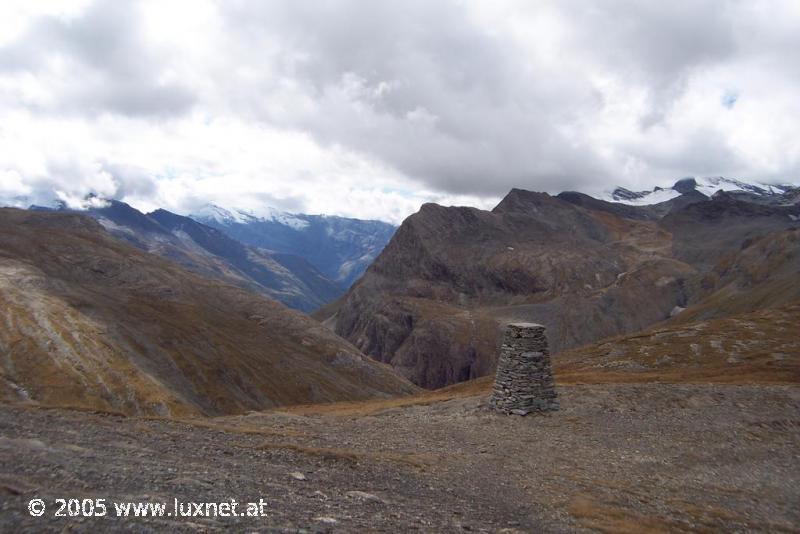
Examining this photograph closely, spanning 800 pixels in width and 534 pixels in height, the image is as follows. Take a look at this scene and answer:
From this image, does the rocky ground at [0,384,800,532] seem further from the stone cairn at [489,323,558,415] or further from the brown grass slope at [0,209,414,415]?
the brown grass slope at [0,209,414,415]

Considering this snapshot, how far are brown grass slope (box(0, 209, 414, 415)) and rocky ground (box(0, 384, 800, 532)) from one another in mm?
31546

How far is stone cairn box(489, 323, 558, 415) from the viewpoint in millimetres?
33906

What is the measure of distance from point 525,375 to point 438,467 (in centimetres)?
1390

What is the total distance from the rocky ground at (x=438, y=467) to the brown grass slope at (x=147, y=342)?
3155 centimetres

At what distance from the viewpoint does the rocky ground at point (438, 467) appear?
45.5 ft

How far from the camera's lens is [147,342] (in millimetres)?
101438

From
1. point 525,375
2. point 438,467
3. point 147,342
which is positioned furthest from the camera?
point 147,342

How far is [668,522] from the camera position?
18203 millimetres

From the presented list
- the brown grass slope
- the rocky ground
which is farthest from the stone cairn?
the brown grass slope

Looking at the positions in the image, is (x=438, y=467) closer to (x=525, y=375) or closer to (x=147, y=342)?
(x=525, y=375)

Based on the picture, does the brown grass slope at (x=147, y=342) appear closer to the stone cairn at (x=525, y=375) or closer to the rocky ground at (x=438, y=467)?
the rocky ground at (x=438, y=467)

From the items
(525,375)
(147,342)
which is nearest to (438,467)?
(525,375)

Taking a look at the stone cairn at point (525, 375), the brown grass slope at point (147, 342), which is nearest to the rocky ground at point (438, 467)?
the stone cairn at point (525, 375)

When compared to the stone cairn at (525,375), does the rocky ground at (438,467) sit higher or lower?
lower
